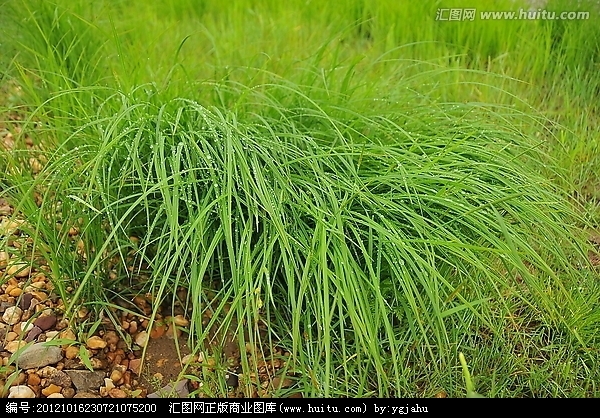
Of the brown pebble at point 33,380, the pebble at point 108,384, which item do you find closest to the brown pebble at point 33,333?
the brown pebble at point 33,380

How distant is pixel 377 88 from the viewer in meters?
2.10

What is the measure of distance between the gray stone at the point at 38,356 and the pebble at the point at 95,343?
0.24 ft

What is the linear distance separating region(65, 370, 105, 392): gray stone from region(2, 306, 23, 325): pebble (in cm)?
23

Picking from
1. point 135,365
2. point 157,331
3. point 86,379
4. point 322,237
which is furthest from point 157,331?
point 322,237

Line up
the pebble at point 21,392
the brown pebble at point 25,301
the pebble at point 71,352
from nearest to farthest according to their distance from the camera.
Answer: the pebble at point 21,392
the pebble at point 71,352
the brown pebble at point 25,301

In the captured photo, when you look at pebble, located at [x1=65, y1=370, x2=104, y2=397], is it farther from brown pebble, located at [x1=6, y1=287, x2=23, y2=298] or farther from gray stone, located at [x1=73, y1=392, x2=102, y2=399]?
brown pebble, located at [x1=6, y1=287, x2=23, y2=298]

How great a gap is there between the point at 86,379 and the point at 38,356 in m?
0.14

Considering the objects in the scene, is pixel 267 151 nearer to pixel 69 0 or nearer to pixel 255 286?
pixel 255 286

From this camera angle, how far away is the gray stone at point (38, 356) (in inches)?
56.9

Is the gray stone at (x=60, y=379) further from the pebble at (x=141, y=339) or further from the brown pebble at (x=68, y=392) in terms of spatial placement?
the pebble at (x=141, y=339)

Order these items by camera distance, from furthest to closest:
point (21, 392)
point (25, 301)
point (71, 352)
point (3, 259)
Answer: point (3, 259)
point (25, 301)
point (71, 352)
point (21, 392)

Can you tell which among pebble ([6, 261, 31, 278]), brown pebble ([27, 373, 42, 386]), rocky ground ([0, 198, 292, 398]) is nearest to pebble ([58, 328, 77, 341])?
rocky ground ([0, 198, 292, 398])

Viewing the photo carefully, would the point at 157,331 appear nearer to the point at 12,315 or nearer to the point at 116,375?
the point at 116,375

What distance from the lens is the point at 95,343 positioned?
59.2 inches
